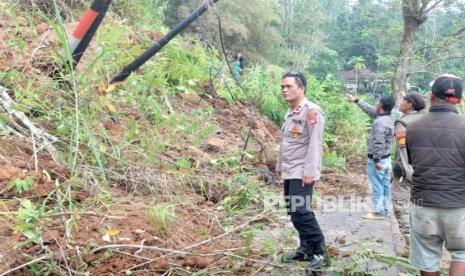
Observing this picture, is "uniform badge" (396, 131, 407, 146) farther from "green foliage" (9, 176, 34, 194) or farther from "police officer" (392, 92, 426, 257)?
"green foliage" (9, 176, 34, 194)

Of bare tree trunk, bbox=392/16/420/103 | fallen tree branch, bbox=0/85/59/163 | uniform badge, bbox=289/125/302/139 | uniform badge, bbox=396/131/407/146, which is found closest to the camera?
uniform badge, bbox=289/125/302/139

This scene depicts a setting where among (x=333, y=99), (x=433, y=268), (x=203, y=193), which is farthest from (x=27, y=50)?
(x=333, y=99)

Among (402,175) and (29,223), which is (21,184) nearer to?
(29,223)

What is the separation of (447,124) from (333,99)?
7038 mm

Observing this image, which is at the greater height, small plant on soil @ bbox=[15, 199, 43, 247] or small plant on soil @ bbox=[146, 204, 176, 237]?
small plant on soil @ bbox=[15, 199, 43, 247]

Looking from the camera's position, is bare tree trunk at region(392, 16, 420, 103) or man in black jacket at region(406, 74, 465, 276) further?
bare tree trunk at region(392, 16, 420, 103)

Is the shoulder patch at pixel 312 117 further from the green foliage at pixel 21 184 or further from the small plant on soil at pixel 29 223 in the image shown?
the green foliage at pixel 21 184

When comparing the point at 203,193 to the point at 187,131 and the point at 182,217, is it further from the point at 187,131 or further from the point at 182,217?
the point at 187,131

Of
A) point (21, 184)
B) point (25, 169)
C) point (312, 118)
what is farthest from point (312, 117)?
point (25, 169)

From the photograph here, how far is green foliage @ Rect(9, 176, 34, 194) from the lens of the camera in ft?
11.5

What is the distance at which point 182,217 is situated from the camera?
13.1 ft

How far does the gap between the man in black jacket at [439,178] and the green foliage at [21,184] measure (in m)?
2.70

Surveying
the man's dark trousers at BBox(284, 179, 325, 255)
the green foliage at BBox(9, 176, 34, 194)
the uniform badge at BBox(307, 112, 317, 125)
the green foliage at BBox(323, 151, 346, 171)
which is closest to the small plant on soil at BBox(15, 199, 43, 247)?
the green foliage at BBox(9, 176, 34, 194)

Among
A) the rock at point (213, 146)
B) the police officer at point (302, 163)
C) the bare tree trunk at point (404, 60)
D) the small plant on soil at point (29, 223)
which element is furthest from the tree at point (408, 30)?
the small plant on soil at point (29, 223)
